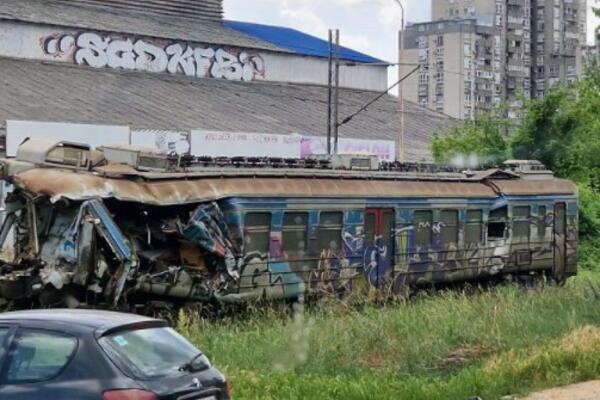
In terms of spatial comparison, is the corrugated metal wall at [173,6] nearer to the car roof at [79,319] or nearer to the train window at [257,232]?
the train window at [257,232]

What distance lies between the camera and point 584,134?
3856 cm

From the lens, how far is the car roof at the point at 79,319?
806 cm

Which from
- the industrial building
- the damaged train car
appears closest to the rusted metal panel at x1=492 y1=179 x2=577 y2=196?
the damaged train car

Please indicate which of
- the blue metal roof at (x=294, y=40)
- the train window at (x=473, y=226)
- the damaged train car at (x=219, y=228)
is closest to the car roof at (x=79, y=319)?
the damaged train car at (x=219, y=228)

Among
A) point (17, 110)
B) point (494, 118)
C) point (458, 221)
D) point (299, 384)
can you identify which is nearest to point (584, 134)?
point (494, 118)

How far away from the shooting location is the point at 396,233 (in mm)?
22484

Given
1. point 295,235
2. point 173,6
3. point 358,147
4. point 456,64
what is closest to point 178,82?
point 358,147

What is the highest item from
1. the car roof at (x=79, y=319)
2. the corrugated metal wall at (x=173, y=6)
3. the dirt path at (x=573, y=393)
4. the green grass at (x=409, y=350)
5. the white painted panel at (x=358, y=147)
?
the corrugated metal wall at (x=173, y=6)

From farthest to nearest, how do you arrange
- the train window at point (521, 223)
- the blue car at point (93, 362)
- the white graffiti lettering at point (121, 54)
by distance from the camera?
1. the white graffiti lettering at point (121, 54)
2. the train window at point (521, 223)
3. the blue car at point (93, 362)

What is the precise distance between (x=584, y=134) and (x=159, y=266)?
80.1 ft

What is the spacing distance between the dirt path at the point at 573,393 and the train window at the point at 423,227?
1084 cm

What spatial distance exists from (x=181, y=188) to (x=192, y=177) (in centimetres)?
56

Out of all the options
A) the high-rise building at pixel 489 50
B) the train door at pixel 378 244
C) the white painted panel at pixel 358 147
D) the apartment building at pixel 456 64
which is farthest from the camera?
the high-rise building at pixel 489 50

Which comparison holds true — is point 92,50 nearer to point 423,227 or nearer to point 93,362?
point 423,227
